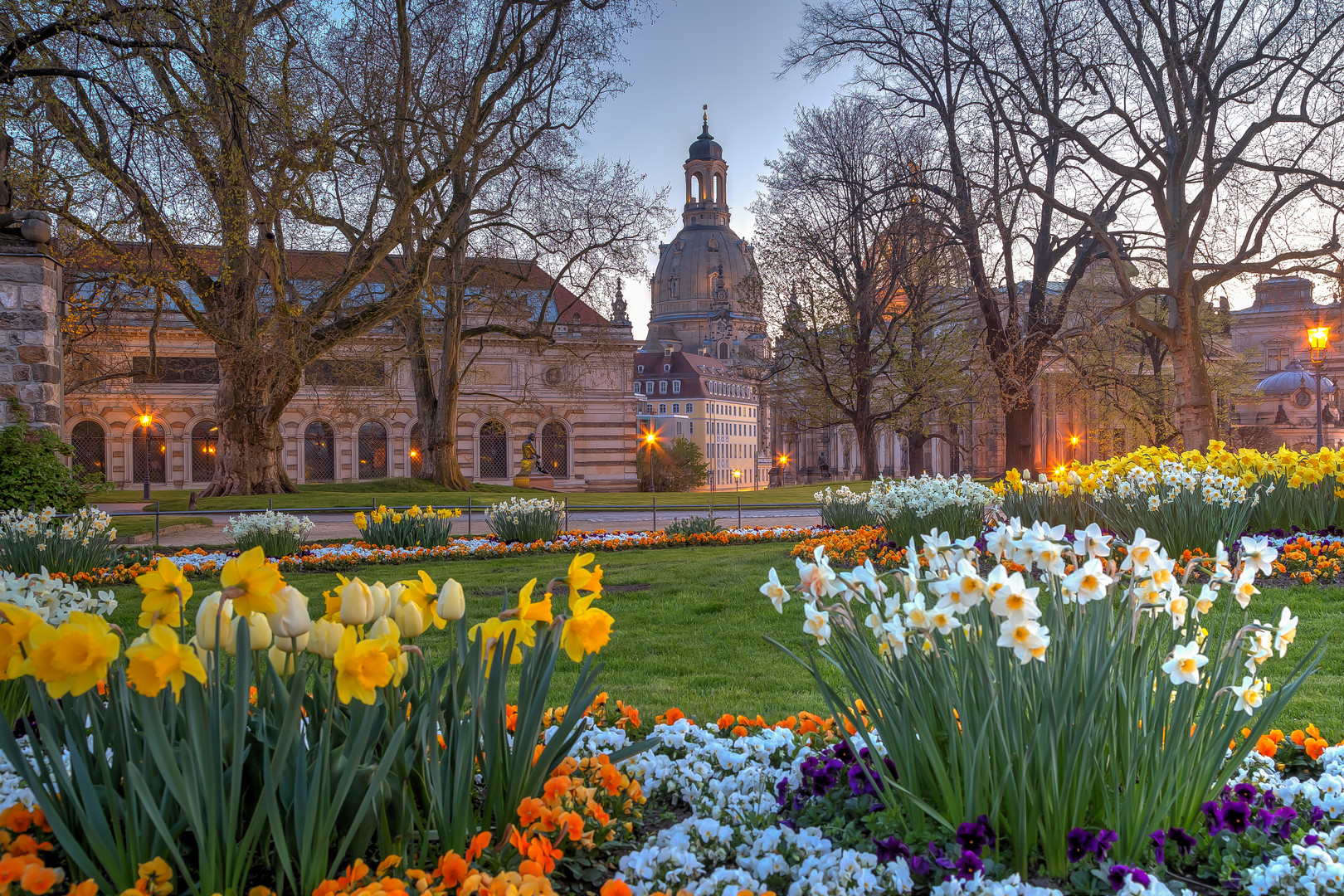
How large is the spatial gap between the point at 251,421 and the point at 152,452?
23424 millimetres

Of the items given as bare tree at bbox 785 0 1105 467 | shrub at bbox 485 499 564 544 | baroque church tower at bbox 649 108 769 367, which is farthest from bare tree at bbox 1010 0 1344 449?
baroque church tower at bbox 649 108 769 367

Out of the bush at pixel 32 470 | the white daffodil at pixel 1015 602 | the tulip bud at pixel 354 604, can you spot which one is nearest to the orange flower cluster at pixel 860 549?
the white daffodil at pixel 1015 602

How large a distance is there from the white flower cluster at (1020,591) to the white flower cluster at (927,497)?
7.06m

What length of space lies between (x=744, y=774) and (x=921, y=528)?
7.01 meters

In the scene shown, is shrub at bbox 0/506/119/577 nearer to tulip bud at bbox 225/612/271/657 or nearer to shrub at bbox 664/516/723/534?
shrub at bbox 664/516/723/534

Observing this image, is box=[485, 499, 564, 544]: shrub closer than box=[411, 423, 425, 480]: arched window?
Yes

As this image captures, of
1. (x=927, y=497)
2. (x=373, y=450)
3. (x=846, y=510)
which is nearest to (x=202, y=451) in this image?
(x=373, y=450)

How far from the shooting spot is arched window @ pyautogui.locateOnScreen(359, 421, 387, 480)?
43.1 meters

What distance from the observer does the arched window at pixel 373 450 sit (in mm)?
43094

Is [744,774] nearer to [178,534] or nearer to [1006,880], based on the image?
[1006,880]

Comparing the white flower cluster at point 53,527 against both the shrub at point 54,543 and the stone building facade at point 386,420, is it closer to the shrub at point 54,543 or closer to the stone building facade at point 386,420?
the shrub at point 54,543

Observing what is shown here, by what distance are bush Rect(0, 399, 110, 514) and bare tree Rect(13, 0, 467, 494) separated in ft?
10.3

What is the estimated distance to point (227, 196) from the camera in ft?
41.5

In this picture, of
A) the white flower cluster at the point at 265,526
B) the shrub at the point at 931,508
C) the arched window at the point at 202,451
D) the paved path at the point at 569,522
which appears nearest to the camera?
the shrub at the point at 931,508
